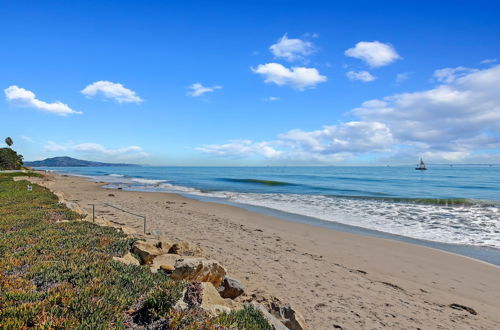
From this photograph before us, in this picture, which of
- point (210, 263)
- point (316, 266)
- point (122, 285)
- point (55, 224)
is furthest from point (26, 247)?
point (316, 266)

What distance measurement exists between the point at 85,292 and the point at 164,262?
2.78 m

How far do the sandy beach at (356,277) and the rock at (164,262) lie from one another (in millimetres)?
1960

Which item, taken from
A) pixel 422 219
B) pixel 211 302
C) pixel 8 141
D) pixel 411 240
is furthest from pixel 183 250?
pixel 8 141

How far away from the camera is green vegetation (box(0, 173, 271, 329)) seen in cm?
361

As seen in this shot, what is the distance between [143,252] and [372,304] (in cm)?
584

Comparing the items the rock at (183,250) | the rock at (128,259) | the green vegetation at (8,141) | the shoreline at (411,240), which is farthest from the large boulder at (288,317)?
the green vegetation at (8,141)

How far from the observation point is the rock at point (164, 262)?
20.8 feet

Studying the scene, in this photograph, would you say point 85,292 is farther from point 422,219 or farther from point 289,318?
point 422,219

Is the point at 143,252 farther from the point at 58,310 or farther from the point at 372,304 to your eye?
the point at 372,304

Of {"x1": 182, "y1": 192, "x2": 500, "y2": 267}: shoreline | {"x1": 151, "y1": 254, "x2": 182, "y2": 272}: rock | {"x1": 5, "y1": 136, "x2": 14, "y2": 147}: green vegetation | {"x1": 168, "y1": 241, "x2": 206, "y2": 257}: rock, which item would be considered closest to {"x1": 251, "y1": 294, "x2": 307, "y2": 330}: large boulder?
{"x1": 151, "y1": 254, "x2": 182, "y2": 272}: rock

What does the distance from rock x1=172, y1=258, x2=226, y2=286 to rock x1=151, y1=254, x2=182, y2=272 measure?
1.99 ft

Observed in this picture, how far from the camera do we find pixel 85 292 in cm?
422

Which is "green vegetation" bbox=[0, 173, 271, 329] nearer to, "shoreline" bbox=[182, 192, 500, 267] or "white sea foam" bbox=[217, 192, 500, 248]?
"shoreline" bbox=[182, 192, 500, 267]

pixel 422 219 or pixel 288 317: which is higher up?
pixel 288 317
